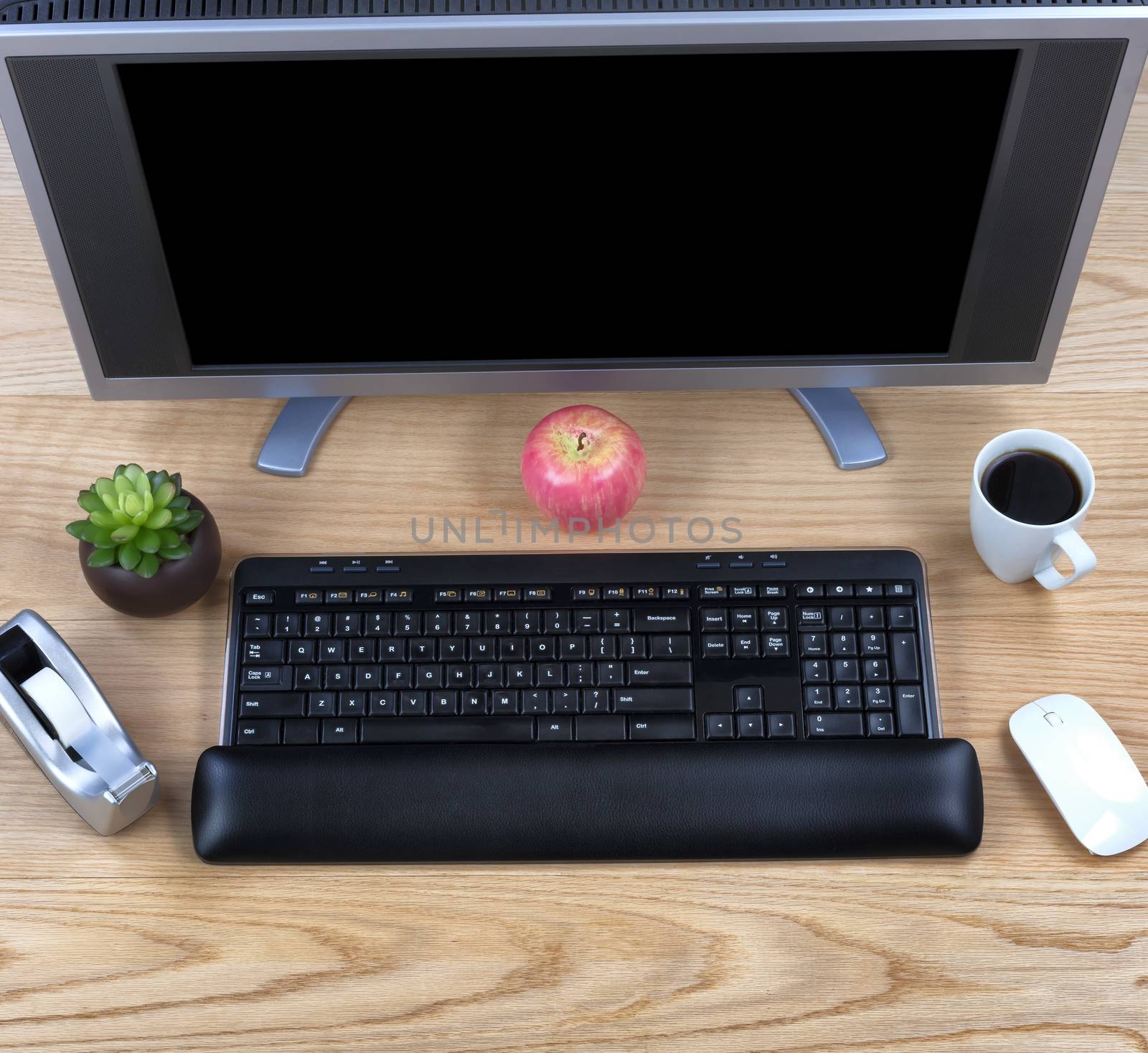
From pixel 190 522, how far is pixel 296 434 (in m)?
0.15

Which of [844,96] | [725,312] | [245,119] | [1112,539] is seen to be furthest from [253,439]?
[1112,539]

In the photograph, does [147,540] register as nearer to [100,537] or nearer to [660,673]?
[100,537]

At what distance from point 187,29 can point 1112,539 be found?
702 millimetres

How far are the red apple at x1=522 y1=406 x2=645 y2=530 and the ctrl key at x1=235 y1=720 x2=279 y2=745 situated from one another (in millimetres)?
241

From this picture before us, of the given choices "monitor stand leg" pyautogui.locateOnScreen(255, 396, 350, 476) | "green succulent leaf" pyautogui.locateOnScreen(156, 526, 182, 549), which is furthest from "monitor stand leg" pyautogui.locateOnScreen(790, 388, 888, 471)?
"green succulent leaf" pyautogui.locateOnScreen(156, 526, 182, 549)

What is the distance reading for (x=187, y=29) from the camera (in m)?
0.66

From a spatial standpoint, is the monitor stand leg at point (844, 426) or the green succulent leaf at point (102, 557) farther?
the monitor stand leg at point (844, 426)

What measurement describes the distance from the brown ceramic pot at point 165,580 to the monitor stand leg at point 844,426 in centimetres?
45

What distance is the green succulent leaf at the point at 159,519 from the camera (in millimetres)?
748

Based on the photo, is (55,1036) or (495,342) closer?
(55,1036)

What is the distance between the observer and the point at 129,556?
0.75 meters

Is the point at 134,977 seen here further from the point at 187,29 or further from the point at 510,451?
the point at 187,29

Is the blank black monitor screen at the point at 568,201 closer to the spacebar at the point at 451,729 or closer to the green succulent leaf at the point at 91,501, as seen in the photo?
the green succulent leaf at the point at 91,501

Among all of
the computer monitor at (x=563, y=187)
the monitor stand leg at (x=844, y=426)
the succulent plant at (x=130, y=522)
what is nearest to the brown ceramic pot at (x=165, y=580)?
the succulent plant at (x=130, y=522)
